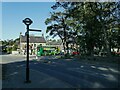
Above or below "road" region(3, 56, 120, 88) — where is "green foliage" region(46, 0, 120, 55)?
above

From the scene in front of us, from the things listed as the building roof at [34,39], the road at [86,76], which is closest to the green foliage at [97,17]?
the road at [86,76]

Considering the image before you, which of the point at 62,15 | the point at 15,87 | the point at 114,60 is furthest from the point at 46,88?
the point at 62,15

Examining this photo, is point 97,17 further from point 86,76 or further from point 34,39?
point 34,39

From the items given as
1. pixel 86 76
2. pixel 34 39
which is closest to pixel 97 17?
pixel 86 76

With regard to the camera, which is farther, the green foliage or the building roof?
the building roof

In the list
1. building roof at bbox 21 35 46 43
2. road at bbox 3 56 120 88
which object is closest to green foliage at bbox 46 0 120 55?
road at bbox 3 56 120 88

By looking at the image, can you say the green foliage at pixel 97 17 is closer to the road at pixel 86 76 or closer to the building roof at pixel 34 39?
the road at pixel 86 76

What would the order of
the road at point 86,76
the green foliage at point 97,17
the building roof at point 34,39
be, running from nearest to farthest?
the road at point 86,76, the green foliage at point 97,17, the building roof at point 34,39

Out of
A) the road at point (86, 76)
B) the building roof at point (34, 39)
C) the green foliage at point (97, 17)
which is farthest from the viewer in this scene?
the building roof at point (34, 39)

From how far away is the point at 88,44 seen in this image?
167ft

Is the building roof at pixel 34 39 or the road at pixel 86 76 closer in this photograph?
the road at pixel 86 76

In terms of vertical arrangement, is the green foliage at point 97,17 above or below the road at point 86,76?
above

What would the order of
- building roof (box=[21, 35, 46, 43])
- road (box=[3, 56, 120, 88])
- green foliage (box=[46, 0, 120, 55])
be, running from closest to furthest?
1. road (box=[3, 56, 120, 88])
2. green foliage (box=[46, 0, 120, 55])
3. building roof (box=[21, 35, 46, 43])

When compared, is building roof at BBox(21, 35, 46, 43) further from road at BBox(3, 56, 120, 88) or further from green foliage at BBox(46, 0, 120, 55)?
road at BBox(3, 56, 120, 88)
